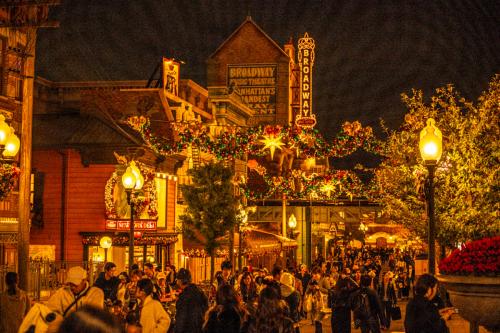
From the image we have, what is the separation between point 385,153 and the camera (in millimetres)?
27984

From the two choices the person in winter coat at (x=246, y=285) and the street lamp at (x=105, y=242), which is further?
the street lamp at (x=105, y=242)

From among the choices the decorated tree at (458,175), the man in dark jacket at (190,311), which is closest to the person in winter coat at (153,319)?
the man in dark jacket at (190,311)

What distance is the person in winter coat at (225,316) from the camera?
981cm

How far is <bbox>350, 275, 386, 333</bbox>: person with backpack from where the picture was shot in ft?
52.0

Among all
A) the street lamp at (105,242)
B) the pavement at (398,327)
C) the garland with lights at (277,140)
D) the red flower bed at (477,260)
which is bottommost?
the pavement at (398,327)

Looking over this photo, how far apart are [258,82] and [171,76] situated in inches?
1460

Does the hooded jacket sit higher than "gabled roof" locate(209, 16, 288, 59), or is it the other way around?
"gabled roof" locate(209, 16, 288, 59)

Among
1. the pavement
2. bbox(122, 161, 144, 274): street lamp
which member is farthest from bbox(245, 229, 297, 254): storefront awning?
bbox(122, 161, 144, 274): street lamp

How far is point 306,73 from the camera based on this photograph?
78875 mm

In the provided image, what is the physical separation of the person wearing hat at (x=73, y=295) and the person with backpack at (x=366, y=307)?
6969 millimetres

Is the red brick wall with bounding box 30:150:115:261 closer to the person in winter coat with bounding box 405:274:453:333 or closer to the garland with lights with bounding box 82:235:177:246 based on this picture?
the garland with lights with bounding box 82:235:177:246

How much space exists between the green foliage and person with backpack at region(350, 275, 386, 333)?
47.6 ft

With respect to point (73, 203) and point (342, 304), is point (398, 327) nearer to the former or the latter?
point (342, 304)

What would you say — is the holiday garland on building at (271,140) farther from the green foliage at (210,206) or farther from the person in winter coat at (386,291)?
the person in winter coat at (386,291)
